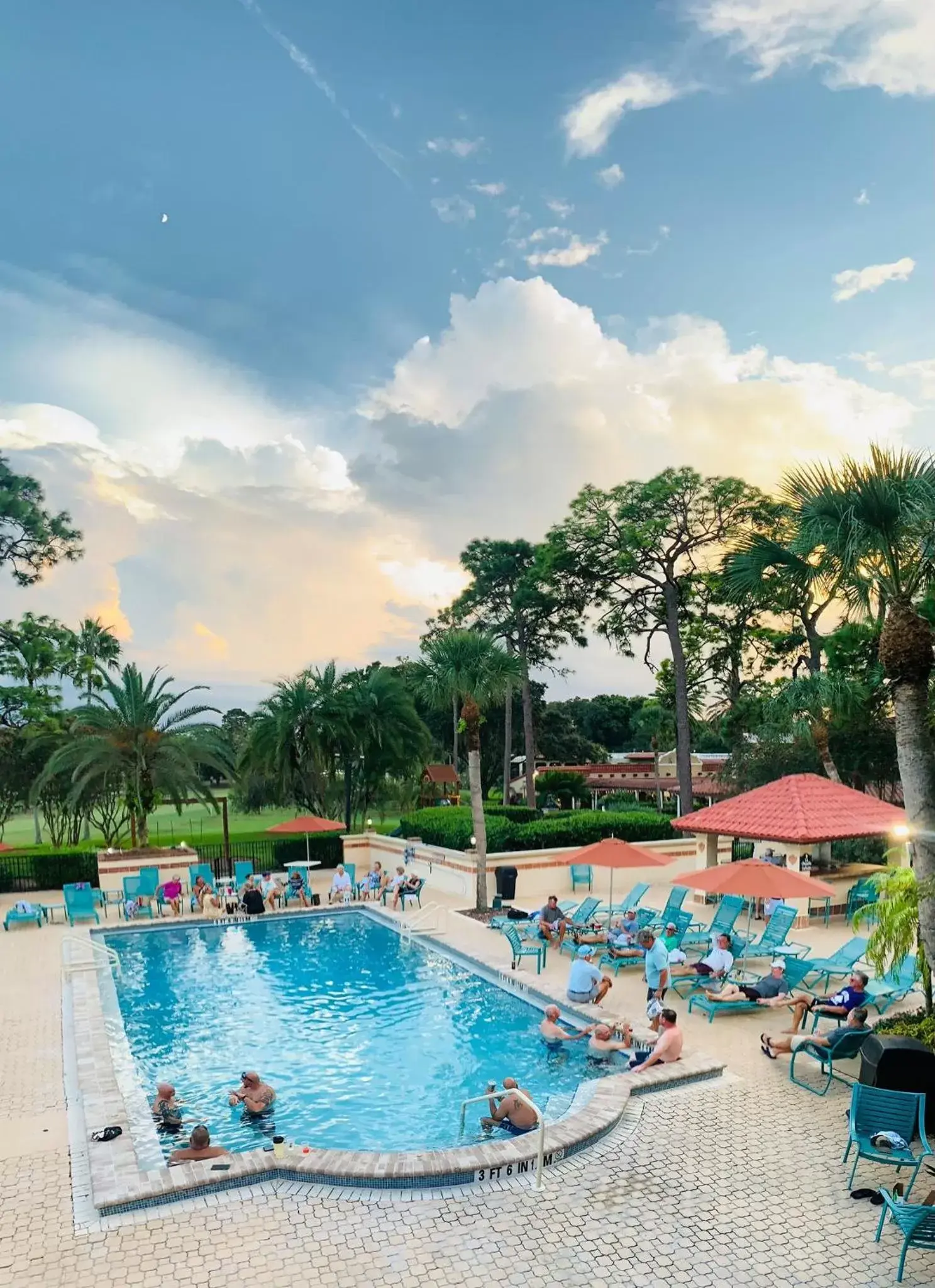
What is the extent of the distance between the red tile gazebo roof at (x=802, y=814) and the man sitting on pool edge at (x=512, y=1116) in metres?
10.8

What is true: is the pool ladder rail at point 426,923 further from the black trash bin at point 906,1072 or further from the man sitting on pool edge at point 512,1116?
the black trash bin at point 906,1072

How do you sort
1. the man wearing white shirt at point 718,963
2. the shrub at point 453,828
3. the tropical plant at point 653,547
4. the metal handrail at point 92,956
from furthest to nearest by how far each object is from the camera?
the tropical plant at point 653,547, the shrub at point 453,828, the metal handrail at point 92,956, the man wearing white shirt at point 718,963

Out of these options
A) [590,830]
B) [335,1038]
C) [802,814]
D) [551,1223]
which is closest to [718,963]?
[335,1038]

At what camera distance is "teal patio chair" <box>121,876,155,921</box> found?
21625mm

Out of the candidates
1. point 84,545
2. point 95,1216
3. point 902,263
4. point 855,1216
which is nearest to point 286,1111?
point 95,1216

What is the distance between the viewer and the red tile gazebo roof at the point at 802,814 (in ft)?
60.3

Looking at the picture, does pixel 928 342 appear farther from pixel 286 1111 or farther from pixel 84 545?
pixel 84 545

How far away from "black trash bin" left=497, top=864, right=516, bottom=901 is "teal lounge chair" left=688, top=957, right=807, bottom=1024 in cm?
907

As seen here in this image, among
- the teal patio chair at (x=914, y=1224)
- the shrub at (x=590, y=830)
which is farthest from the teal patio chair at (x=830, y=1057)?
the shrub at (x=590, y=830)

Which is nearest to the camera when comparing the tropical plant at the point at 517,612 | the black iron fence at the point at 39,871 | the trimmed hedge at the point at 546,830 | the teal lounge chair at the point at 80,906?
the teal lounge chair at the point at 80,906

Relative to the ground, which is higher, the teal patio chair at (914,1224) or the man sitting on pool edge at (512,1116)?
the teal patio chair at (914,1224)

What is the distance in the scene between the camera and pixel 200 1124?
9195mm

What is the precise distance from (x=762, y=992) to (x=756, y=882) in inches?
79.2

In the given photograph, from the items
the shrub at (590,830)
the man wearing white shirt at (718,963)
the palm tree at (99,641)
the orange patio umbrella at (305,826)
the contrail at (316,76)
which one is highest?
the contrail at (316,76)
